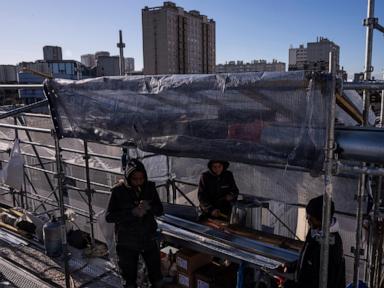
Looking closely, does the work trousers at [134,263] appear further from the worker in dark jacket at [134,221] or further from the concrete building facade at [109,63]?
the concrete building facade at [109,63]

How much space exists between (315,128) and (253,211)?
79.8 inches

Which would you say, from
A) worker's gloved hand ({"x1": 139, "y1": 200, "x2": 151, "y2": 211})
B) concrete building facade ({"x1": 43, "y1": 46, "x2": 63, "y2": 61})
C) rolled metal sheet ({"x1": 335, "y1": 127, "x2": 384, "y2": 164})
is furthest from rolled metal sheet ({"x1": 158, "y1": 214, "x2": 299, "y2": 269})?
concrete building facade ({"x1": 43, "y1": 46, "x2": 63, "y2": 61})

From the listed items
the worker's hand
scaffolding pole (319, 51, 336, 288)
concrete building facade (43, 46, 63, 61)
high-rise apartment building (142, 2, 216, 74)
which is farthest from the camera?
concrete building facade (43, 46, 63, 61)

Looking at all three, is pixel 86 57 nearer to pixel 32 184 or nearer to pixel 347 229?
pixel 32 184

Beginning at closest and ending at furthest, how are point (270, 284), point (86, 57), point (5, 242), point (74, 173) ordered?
point (270, 284) → point (5, 242) → point (74, 173) → point (86, 57)

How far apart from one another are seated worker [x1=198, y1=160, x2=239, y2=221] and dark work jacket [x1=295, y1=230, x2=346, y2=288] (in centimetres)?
184

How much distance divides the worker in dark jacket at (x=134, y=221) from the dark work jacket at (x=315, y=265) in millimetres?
1586

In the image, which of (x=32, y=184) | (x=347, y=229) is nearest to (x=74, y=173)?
(x=32, y=184)

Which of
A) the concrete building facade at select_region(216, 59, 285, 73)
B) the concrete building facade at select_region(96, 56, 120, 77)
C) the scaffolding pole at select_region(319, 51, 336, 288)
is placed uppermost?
the concrete building facade at select_region(216, 59, 285, 73)

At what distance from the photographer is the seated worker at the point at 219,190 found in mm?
4444

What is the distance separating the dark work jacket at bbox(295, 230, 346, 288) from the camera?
253 cm

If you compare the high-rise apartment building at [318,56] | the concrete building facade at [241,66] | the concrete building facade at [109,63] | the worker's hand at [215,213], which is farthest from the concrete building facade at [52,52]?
the worker's hand at [215,213]

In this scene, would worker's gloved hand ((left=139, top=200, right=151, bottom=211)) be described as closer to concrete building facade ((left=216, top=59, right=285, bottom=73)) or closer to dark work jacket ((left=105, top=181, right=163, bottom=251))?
dark work jacket ((left=105, top=181, right=163, bottom=251))

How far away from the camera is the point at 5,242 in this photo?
17.1ft
